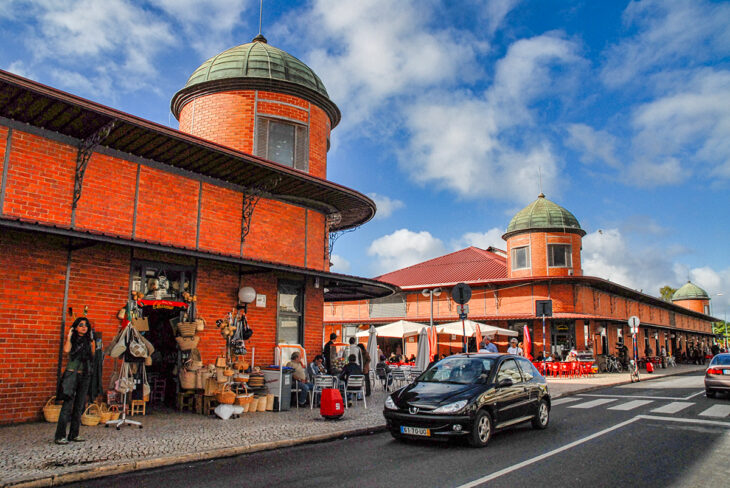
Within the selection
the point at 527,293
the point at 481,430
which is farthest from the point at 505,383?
the point at 527,293

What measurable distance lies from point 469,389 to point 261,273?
22.7 ft

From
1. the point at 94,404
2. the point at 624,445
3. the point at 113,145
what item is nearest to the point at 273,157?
the point at 113,145

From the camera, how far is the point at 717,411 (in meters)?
13.1

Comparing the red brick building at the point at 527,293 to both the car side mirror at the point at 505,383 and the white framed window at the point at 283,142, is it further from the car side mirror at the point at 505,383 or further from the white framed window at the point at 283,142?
the car side mirror at the point at 505,383

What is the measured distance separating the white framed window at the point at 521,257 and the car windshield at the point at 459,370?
81.2 ft

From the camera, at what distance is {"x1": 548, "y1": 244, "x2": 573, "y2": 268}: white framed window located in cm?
3284

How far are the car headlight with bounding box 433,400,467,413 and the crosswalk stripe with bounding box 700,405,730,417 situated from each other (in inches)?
293

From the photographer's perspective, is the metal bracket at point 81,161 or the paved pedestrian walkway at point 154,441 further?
the metal bracket at point 81,161

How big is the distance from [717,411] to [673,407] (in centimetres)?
100

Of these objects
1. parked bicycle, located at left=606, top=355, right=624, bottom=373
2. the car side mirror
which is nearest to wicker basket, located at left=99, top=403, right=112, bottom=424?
the car side mirror

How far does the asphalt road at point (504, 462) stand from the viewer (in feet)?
21.2

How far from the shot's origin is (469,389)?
8.99 m

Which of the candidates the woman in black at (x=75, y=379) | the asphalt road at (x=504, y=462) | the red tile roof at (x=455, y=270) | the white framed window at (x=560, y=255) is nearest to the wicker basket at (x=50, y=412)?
the woman in black at (x=75, y=379)

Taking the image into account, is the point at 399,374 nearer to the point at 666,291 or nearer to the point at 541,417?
the point at 541,417
